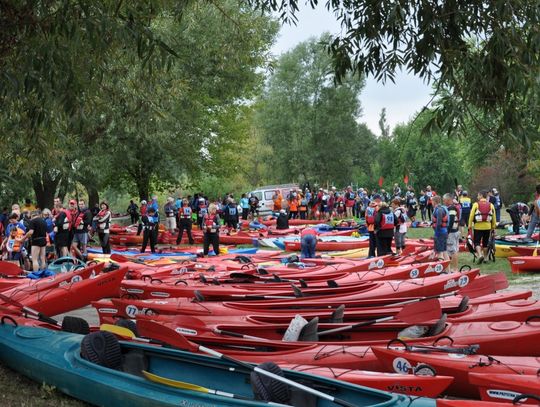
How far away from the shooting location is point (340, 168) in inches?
1998

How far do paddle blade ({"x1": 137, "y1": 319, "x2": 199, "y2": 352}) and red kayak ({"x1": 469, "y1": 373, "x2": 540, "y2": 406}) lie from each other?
258 centimetres

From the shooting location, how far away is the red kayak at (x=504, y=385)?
4.98 meters

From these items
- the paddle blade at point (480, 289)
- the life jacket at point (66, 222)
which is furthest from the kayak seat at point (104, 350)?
the life jacket at point (66, 222)

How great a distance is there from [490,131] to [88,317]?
7305 mm

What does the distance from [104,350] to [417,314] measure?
3270 millimetres

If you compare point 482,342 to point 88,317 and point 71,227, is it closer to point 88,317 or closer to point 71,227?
point 88,317

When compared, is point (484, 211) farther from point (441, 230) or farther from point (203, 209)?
point (203, 209)

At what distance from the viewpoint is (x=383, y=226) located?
14648 millimetres

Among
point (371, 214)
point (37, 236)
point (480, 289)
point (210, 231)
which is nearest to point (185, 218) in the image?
point (210, 231)

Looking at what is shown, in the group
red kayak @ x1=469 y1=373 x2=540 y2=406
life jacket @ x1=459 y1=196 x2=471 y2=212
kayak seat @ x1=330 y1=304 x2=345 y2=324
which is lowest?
red kayak @ x1=469 y1=373 x2=540 y2=406

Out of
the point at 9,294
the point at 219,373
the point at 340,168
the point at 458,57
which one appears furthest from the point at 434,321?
the point at 340,168

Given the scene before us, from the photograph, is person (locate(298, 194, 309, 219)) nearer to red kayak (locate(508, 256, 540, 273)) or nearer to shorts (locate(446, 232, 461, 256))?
shorts (locate(446, 232, 461, 256))

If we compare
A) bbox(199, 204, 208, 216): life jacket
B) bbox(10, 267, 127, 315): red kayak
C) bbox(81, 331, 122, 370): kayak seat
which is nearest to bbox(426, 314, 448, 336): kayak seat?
bbox(81, 331, 122, 370): kayak seat

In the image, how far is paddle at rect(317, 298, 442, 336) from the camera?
7184mm
